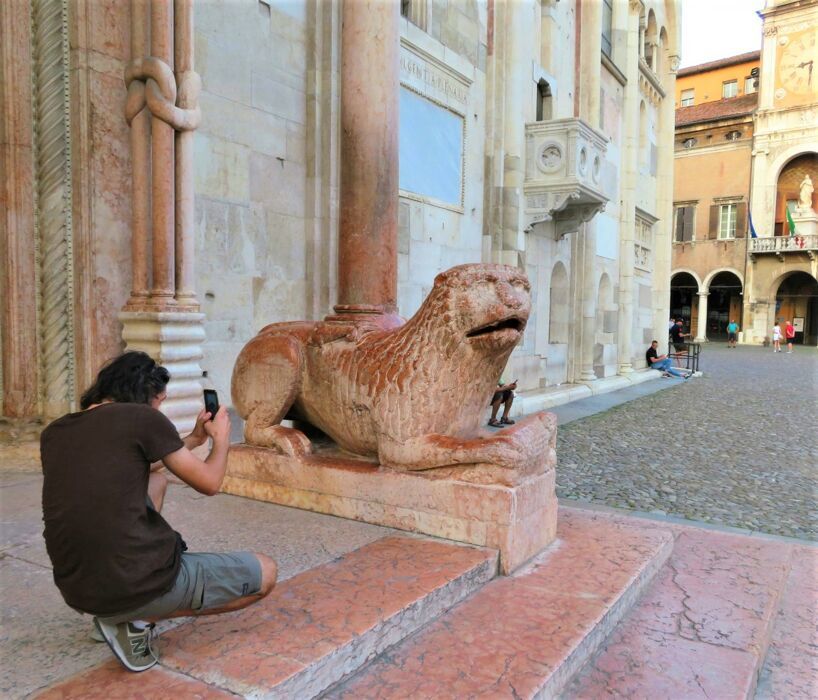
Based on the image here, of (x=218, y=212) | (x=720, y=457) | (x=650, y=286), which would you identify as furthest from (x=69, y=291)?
(x=650, y=286)

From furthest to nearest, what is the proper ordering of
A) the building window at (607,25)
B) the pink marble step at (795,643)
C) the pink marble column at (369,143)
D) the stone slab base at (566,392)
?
the building window at (607,25) < the stone slab base at (566,392) < the pink marble column at (369,143) < the pink marble step at (795,643)

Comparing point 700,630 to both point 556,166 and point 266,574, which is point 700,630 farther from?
point 556,166

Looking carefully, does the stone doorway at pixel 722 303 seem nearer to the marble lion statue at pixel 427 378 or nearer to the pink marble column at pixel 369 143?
the pink marble column at pixel 369 143

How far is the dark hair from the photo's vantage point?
6.13 feet

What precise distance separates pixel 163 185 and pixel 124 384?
3.08 metres

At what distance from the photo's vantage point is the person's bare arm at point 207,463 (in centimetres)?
183

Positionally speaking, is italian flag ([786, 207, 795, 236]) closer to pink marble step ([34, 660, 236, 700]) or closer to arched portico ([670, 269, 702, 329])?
arched portico ([670, 269, 702, 329])

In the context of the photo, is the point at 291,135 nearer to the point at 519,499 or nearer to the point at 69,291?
the point at 69,291

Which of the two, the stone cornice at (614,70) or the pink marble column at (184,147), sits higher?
the stone cornice at (614,70)

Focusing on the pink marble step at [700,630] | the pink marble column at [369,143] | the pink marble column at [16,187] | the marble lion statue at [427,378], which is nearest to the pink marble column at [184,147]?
the pink marble column at [16,187]

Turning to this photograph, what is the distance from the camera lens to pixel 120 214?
4.55m

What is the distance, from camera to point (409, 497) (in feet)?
10.1

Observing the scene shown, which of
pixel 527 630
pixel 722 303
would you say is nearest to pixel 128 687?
pixel 527 630

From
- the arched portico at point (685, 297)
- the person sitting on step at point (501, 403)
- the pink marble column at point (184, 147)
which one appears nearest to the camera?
the pink marble column at point (184, 147)
